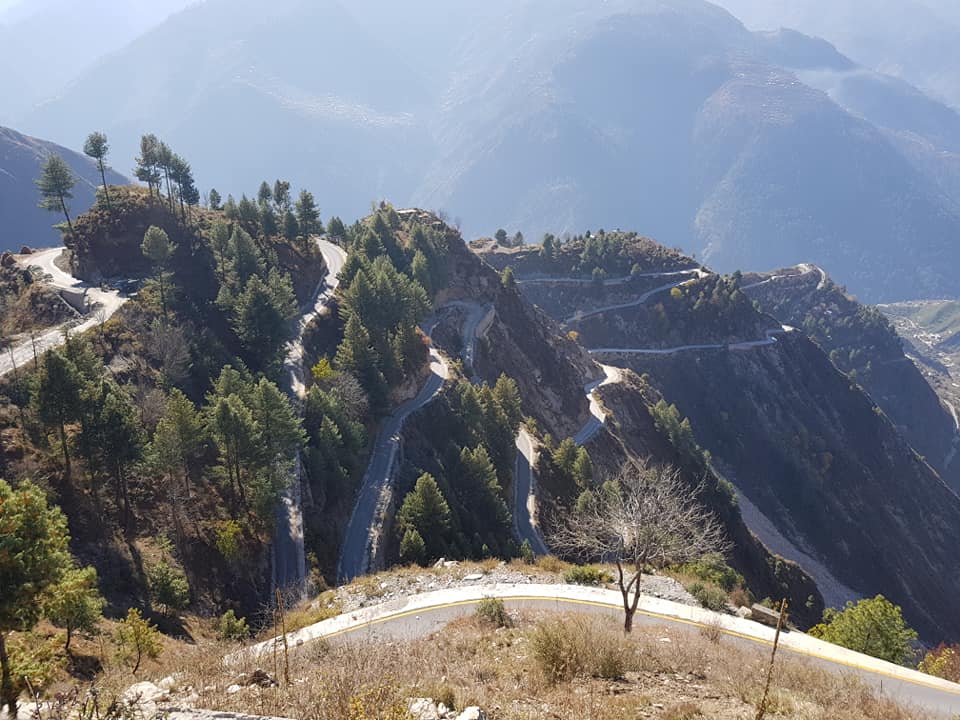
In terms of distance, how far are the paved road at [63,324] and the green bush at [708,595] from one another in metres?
44.9

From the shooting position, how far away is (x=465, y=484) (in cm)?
5491

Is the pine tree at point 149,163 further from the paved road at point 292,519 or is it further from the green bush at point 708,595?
the green bush at point 708,595

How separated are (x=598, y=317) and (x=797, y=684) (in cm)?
13663

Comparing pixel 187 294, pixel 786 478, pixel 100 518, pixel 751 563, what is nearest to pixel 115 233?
pixel 187 294

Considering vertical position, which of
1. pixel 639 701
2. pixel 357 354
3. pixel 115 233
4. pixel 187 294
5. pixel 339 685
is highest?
pixel 115 233

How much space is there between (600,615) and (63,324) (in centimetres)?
5448

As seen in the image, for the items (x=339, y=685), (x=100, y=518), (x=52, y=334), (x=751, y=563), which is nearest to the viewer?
(x=339, y=685)

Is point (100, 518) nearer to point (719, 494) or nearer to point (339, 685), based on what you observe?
point (339, 685)

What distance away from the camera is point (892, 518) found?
4833 inches

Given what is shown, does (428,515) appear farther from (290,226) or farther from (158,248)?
(290,226)

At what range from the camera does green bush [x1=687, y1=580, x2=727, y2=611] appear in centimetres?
2847

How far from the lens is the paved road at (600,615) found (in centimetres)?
1995

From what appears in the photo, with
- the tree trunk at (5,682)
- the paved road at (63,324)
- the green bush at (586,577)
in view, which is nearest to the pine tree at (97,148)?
the paved road at (63,324)

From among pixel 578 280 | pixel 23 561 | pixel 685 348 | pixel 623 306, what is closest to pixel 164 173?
pixel 23 561
